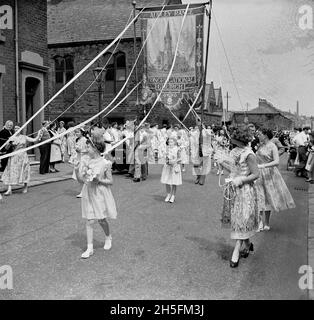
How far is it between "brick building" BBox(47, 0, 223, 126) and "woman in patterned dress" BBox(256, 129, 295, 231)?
20879 millimetres

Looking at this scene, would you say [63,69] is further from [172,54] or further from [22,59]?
[22,59]

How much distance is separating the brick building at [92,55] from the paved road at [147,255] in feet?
66.9

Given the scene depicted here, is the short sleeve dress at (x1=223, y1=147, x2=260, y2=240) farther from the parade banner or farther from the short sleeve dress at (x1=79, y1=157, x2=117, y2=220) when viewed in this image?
the parade banner

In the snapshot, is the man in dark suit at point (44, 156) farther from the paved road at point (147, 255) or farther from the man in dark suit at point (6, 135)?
the paved road at point (147, 255)

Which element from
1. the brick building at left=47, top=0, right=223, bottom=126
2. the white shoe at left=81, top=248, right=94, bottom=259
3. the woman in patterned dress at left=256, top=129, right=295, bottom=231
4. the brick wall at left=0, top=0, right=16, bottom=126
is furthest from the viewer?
the brick building at left=47, top=0, right=223, bottom=126

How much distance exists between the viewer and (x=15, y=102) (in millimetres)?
14656

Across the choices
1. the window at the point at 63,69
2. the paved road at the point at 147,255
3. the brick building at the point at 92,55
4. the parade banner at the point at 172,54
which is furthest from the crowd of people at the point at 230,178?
the window at the point at 63,69

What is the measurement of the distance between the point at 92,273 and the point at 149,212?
11.3 feet

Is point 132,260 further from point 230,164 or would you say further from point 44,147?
point 44,147

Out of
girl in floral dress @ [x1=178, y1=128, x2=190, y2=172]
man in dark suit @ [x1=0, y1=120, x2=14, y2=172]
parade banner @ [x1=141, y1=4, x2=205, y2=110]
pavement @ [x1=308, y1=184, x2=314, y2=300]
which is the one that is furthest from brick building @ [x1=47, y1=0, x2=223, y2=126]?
pavement @ [x1=308, y1=184, x2=314, y2=300]

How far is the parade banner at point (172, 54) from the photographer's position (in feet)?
52.2

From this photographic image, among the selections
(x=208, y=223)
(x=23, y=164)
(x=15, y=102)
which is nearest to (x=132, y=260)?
(x=208, y=223)

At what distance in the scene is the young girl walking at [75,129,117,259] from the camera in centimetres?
530
